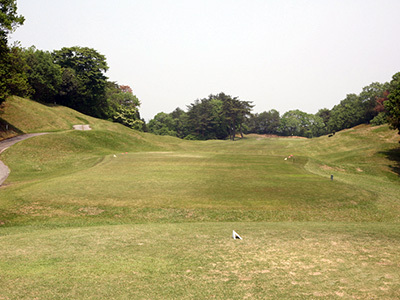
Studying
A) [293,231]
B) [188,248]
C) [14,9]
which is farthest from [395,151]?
[14,9]

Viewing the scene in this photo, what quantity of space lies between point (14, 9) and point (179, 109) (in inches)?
6019

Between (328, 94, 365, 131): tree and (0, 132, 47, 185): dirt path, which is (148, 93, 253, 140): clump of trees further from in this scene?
(0, 132, 47, 185): dirt path

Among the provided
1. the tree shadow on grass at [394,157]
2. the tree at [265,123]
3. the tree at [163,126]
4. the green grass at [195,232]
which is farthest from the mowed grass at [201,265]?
the tree at [265,123]

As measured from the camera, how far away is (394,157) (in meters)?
45.7

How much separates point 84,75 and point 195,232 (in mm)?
84470

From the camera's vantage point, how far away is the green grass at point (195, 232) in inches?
293

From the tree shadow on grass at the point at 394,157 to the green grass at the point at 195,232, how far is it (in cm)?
375

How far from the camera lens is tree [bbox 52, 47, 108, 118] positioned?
85062 mm

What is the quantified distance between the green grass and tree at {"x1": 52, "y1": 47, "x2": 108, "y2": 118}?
51404mm

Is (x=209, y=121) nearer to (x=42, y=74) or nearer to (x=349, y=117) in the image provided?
(x=349, y=117)

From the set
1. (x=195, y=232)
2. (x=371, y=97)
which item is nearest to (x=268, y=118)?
(x=371, y=97)

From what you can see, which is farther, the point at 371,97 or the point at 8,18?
the point at 371,97

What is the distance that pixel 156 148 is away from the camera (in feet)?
214

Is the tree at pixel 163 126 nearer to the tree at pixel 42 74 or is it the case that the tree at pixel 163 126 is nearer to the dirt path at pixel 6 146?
the tree at pixel 42 74
